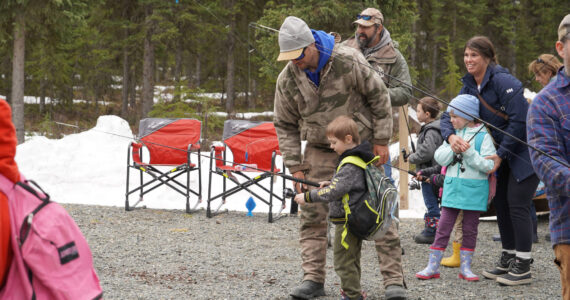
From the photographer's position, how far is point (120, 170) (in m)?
10.6

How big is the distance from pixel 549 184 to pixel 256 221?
5505 millimetres

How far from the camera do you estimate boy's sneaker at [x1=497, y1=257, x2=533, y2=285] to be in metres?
4.60

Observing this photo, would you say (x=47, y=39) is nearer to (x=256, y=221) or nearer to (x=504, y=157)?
(x=256, y=221)

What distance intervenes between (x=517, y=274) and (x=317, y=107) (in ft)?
6.48

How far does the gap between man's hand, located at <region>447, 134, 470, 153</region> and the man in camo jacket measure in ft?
2.10

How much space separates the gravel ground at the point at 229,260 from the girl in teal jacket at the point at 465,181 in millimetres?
200

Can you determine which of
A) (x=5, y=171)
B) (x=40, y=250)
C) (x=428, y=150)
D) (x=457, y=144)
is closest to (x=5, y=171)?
(x=5, y=171)

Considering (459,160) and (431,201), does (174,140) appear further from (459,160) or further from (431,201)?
(459,160)

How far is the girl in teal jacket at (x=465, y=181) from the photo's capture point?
4.54 m

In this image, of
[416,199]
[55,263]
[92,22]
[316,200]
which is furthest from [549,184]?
[92,22]

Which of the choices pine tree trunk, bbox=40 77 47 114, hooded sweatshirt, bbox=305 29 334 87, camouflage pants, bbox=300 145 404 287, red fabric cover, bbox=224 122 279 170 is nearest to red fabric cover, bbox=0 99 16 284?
hooded sweatshirt, bbox=305 29 334 87

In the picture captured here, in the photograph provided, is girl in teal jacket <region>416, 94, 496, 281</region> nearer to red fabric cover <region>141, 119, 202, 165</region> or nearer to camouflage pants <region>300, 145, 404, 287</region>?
camouflage pants <region>300, 145, 404, 287</region>

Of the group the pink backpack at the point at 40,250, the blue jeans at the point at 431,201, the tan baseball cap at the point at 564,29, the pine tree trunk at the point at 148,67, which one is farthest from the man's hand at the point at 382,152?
the pine tree trunk at the point at 148,67

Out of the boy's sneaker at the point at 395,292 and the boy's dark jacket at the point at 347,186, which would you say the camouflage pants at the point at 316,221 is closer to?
the boy's sneaker at the point at 395,292
